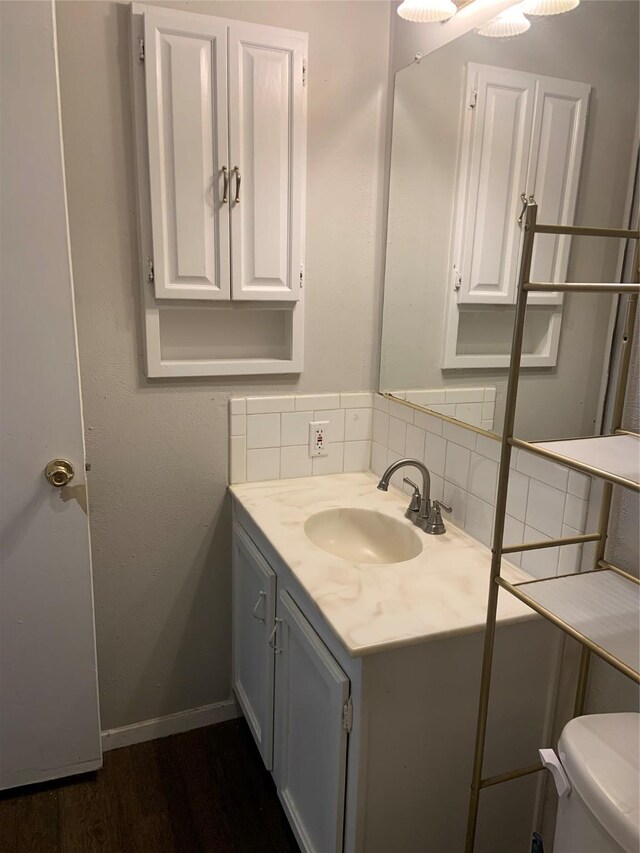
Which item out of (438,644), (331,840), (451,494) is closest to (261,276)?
(451,494)

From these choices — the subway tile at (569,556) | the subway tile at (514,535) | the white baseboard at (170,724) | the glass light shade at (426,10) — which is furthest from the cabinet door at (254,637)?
the glass light shade at (426,10)

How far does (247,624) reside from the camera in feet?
6.29

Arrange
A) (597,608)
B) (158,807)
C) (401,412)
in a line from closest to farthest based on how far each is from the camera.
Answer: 1. (597,608)
2. (158,807)
3. (401,412)

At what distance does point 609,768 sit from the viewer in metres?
0.93

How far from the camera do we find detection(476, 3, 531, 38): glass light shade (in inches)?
55.7

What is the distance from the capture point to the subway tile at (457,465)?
5.42ft

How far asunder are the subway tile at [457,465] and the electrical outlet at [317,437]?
0.48 metres

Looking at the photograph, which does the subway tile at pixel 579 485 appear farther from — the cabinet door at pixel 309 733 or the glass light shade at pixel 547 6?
the glass light shade at pixel 547 6

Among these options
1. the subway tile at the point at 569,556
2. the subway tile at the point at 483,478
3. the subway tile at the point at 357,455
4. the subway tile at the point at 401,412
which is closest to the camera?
the subway tile at the point at 569,556

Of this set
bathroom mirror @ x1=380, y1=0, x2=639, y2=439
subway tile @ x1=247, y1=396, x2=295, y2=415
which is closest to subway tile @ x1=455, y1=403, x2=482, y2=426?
bathroom mirror @ x1=380, y1=0, x2=639, y2=439

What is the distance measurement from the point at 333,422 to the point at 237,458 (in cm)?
34

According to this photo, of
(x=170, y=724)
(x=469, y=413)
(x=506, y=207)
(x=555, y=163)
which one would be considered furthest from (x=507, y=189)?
(x=170, y=724)

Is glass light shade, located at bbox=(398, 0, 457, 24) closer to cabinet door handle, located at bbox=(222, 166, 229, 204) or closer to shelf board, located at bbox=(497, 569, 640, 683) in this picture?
cabinet door handle, located at bbox=(222, 166, 229, 204)

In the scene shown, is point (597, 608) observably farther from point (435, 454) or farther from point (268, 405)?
point (268, 405)
